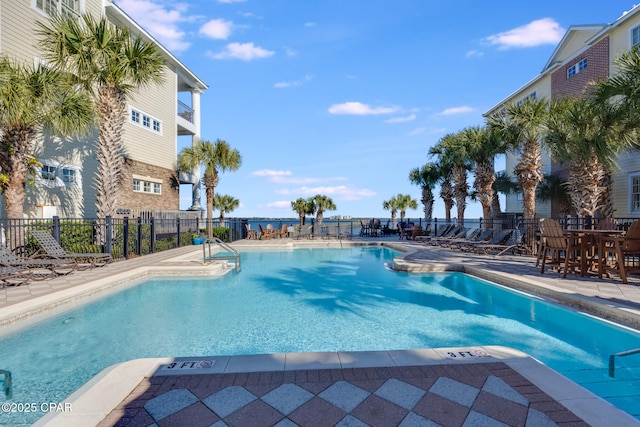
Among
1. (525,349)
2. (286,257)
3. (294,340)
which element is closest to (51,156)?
(286,257)

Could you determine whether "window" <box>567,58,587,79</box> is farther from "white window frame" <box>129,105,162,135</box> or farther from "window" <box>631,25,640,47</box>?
"white window frame" <box>129,105,162,135</box>

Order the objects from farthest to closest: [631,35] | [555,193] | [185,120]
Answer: [185,120], [555,193], [631,35]

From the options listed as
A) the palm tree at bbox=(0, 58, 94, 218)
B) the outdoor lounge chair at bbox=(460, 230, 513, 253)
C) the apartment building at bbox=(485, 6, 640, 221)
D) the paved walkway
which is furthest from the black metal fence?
the paved walkway

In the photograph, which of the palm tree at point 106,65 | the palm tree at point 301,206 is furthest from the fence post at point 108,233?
the palm tree at point 301,206

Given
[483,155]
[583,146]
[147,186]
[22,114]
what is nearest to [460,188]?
[483,155]

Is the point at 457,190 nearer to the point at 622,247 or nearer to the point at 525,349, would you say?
the point at 622,247

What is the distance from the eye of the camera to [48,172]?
12.9m

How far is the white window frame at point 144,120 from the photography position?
1709cm

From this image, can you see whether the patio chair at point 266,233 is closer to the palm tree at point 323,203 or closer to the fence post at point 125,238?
the palm tree at point 323,203

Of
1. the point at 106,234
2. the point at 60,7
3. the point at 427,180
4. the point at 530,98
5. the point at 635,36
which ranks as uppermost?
the point at 60,7

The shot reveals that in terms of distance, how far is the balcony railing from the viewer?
22.1m

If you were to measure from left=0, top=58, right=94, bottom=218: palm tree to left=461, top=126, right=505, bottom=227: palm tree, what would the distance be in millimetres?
16272

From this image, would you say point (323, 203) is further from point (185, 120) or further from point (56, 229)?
point (56, 229)

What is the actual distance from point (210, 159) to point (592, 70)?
20.8 metres
